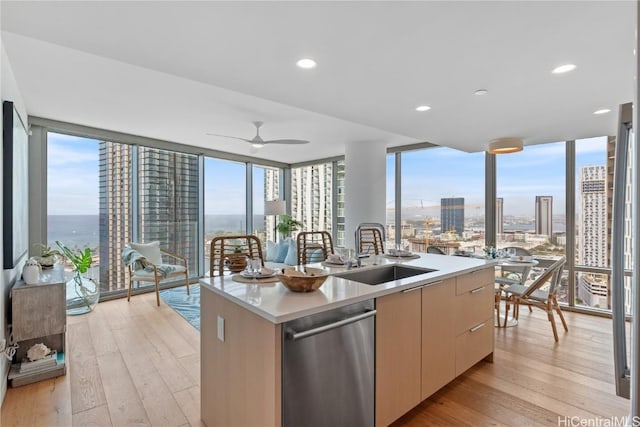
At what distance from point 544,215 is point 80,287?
6.58 m

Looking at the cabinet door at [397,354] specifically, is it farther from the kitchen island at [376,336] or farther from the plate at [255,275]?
the plate at [255,275]

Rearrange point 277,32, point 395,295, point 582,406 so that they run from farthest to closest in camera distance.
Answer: point 582,406
point 395,295
point 277,32

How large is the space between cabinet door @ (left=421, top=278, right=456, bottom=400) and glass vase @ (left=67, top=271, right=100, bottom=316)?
4389 mm

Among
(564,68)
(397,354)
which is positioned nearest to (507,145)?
(564,68)

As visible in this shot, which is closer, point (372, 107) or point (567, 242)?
point (372, 107)

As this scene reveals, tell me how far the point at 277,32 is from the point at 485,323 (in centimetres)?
276

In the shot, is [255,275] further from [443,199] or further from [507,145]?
[443,199]

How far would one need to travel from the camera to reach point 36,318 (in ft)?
8.60

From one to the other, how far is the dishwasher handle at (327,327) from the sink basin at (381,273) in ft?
2.11

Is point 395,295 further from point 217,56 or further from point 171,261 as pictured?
point 171,261

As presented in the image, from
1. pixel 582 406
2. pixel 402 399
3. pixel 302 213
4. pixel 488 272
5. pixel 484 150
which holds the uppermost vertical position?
pixel 484 150

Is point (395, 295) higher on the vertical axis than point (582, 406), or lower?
higher

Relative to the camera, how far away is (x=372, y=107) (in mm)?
3086

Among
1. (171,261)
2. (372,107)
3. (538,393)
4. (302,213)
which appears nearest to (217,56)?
(372,107)
